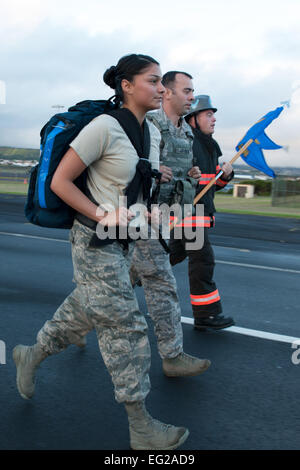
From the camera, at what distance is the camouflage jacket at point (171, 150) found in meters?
4.45

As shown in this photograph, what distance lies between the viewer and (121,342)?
3.09m

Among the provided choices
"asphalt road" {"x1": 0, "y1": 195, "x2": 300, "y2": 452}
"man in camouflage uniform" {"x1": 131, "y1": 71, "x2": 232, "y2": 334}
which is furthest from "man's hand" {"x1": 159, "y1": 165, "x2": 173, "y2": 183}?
"asphalt road" {"x1": 0, "y1": 195, "x2": 300, "y2": 452}

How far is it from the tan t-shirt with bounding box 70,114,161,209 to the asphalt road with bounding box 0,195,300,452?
4.06 feet

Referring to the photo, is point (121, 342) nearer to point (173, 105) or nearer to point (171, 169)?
point (171, 169)

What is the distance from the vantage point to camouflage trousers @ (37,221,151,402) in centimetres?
307

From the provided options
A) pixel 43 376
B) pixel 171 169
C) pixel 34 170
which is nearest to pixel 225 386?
pixel 43 376

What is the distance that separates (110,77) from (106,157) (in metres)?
0.49

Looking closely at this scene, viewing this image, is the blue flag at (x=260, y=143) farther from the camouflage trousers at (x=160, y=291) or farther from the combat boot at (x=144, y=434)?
the combat boot at (x=144, y=434)

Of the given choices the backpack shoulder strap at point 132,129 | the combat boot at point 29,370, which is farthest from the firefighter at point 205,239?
the backpack shoulder strap at point 132,129

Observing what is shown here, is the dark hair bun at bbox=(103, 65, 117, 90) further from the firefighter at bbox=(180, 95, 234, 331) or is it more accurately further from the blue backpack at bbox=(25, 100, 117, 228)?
the firefighter at bbox=(180, 95, 234, 331)

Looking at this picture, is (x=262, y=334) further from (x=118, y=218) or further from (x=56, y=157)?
(x=56, y=157)
